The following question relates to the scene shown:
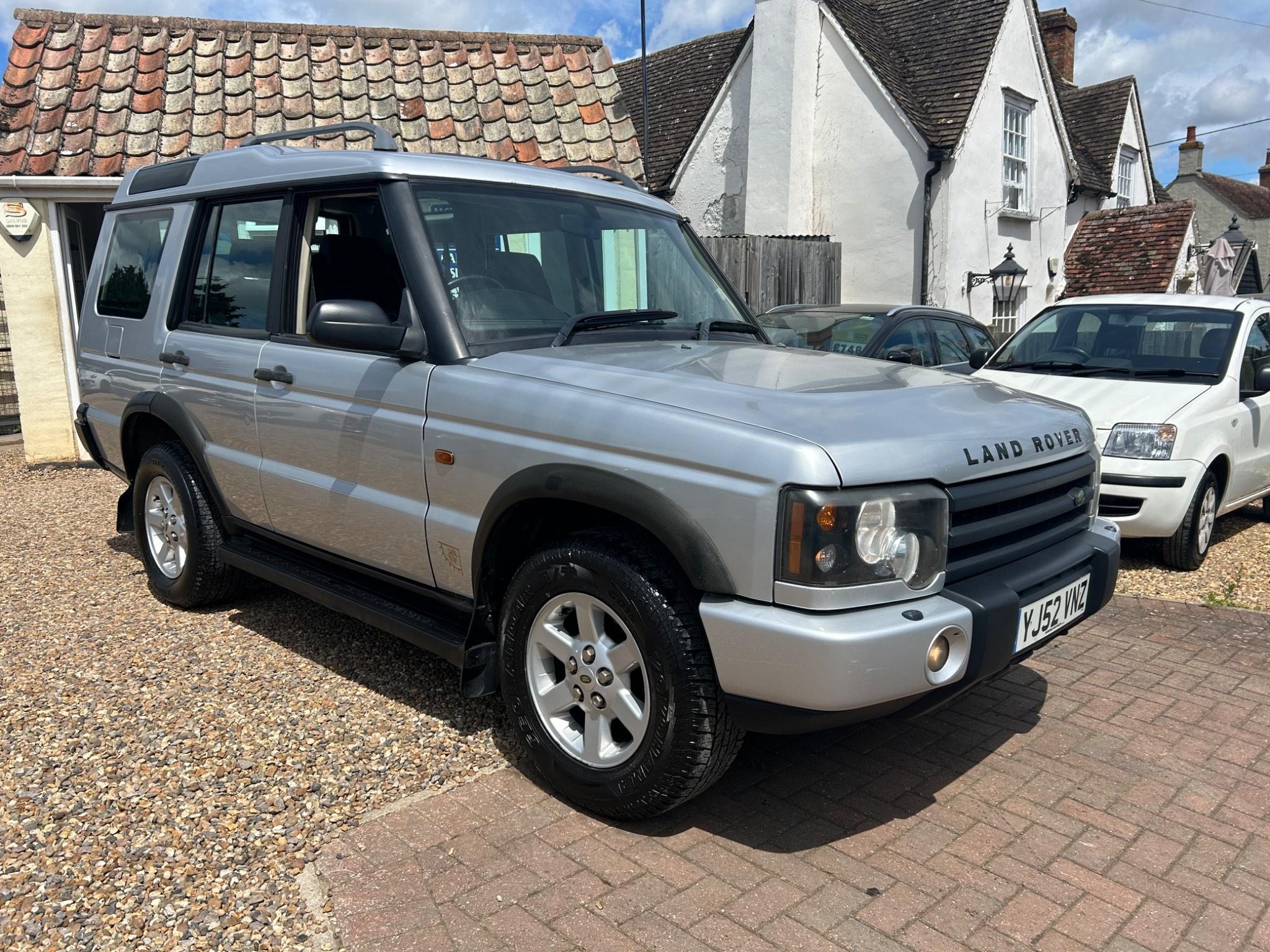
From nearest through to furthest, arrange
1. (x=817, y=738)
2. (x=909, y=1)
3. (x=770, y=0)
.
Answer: (x=817, y=738) → (x=770, y=0) → (x=909, y=1)

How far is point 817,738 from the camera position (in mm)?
3945

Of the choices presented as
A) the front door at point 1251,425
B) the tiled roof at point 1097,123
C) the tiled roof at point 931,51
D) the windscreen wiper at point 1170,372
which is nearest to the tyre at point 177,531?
the windscreen wiper at point 1170,372

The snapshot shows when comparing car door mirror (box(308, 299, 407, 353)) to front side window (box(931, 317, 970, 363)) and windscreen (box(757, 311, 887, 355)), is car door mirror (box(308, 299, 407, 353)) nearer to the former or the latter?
windscreen (box(757, 311, 887, 355))

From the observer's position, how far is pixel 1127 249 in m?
19.8

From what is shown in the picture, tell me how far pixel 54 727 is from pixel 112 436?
202cm

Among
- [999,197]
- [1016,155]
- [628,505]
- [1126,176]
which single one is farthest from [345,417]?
[1126,176]

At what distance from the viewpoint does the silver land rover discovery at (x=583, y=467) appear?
8.96 feet

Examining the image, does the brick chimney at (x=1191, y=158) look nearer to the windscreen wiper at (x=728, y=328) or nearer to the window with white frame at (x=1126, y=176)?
the window with white frame at (x=1126, y=176)

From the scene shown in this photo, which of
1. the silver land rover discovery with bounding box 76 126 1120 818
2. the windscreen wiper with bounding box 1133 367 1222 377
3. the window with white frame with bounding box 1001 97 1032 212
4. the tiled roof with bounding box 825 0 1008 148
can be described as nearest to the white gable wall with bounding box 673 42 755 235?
the tiled roof with bounding box 825 0 1008 148

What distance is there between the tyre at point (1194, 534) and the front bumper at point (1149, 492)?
0.10m

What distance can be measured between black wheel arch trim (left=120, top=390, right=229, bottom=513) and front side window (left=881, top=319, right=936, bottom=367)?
17.2 feet

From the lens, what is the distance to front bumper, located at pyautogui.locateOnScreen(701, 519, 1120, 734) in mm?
2635

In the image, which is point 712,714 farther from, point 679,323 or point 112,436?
point 112,436

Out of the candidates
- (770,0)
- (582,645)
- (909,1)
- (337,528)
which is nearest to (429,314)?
(337,528)
